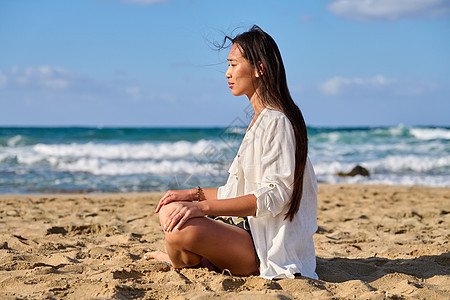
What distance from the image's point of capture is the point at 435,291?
2.56 metres

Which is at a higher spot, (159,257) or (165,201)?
(165,201)

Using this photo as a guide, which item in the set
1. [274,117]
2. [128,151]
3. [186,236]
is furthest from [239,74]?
[128,151]

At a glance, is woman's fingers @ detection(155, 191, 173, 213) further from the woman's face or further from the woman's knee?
the woman's face

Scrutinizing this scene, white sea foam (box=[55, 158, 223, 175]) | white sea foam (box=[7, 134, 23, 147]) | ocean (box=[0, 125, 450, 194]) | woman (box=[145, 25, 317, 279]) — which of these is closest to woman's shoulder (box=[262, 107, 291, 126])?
woman (box=[145, 25, 317, 279])

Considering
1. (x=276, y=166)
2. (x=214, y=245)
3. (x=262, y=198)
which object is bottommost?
(x=214, y=245)

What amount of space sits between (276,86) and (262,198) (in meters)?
0.63

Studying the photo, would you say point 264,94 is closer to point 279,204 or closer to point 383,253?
point 279,204

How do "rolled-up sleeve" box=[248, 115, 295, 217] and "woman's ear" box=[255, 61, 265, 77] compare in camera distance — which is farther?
"woman's ear" box=[255, 61, 265, 77]

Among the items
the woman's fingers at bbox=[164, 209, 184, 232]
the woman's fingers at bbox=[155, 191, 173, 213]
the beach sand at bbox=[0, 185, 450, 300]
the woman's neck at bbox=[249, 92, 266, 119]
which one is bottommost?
the beach sand at bbox=[0, 185, 450, 300]

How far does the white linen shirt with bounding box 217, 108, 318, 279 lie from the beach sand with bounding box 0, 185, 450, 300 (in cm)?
14

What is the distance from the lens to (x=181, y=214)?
2453 mm

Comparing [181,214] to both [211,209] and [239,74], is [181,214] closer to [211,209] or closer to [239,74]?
[211,209]

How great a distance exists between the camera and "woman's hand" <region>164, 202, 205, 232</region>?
245 centimetres

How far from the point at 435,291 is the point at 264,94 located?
1456 millimetres
